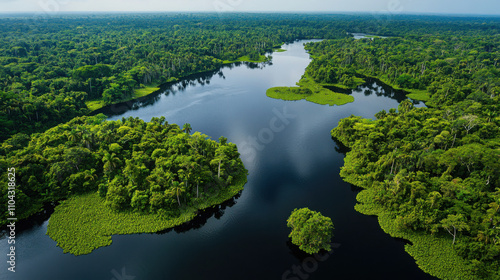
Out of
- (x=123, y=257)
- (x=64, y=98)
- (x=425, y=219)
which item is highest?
(x=64, y=98)

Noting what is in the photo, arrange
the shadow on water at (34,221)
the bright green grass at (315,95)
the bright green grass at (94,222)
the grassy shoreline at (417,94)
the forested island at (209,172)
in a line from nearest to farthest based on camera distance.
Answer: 1. the forested island at (209,172)
2. the bright green grass at (94,222)
3. the shadow on water at (34,221)
4. the bright green grass at (315,95)
5. the grassy shoreline at (417,94)

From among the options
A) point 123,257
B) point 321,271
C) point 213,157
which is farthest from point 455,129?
point 123,257

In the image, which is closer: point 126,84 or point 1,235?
point 1,235

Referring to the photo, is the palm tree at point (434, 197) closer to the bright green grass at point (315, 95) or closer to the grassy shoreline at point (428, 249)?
the grassy shoreline at point (428, 249)

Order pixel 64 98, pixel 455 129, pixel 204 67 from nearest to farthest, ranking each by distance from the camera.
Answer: pixel 455 129, pixel 64 98, pixel 204 67

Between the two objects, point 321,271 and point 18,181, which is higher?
point 18,181

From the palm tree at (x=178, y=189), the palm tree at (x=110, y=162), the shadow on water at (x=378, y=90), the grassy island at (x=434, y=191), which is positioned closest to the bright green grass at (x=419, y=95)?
the shadow on water at (x=378, y=90)

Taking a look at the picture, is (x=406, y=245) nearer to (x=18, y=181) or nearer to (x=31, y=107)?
(x=18, y=181)

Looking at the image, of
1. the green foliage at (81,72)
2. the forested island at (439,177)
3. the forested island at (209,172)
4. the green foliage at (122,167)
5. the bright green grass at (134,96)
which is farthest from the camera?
the bright green grass at (134,96)

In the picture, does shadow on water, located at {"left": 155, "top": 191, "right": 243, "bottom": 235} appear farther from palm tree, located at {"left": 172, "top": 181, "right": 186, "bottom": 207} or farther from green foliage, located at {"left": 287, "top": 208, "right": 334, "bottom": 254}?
green foliage, located at {"left": 287, "top": 208, "right": 334, "bottom": 254}
